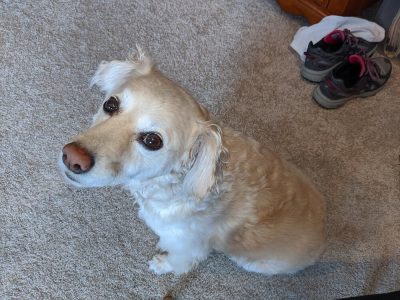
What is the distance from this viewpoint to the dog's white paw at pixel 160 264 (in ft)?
4.97

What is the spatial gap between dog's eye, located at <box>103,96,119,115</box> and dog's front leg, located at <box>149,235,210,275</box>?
0.45 metres

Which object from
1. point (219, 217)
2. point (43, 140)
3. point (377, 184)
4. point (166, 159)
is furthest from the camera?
point (377, 184)

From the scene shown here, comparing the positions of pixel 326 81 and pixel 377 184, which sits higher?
pixel 326 81

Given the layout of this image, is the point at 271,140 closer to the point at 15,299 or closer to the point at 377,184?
the point at 377,184

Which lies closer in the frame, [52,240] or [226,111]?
[52,240]

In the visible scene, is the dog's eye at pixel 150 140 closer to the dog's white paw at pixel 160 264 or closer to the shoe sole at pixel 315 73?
the dog's white paw at pixel 160 264

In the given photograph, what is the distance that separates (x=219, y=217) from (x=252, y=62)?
1.01 meters

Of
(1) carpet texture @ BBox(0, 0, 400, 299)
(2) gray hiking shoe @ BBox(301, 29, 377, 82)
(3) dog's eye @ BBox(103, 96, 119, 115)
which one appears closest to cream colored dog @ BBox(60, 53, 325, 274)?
(3) dog's eye @ BBox(103, 96, 119, 115)

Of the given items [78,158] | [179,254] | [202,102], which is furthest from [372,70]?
[78,158]

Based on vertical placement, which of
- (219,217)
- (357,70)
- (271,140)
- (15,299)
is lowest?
(15,299)

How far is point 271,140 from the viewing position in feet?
6.11

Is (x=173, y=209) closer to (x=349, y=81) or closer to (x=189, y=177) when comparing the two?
(x=189, y=177)

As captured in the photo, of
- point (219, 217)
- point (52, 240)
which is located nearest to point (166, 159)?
→ point (219, 217)

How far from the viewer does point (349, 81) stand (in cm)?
190
